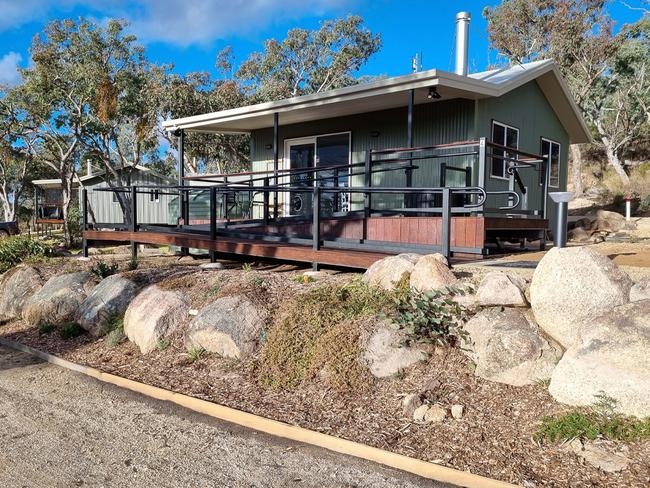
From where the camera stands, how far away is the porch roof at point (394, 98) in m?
9.17

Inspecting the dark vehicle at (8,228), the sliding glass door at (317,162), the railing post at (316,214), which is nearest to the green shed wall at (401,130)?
the sliding glass door at (317,162)

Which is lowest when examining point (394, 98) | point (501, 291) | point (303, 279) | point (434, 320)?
point (434, 320)

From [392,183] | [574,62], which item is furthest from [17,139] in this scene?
[574,62]

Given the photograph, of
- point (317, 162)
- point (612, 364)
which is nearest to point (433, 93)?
point (317, 162)

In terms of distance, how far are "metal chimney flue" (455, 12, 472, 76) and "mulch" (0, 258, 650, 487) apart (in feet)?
26.3

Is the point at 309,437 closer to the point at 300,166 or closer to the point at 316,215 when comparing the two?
the point at 316,215

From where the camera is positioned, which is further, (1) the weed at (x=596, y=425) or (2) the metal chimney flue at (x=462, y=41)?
(2) the metal chimney flue at (x=462, y=41)

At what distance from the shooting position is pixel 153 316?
6.00 metres

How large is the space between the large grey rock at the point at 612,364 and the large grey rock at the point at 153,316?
3.99m

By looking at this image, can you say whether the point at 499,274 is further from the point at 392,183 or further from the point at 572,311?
the point at 392,183

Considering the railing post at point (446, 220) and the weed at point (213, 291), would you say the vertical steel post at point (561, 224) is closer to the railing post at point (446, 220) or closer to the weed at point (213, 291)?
the railing post at point (446, 220)

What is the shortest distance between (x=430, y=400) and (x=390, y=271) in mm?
1622

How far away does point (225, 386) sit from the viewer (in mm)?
4750

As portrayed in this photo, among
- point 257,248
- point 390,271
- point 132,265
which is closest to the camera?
point 390,271
